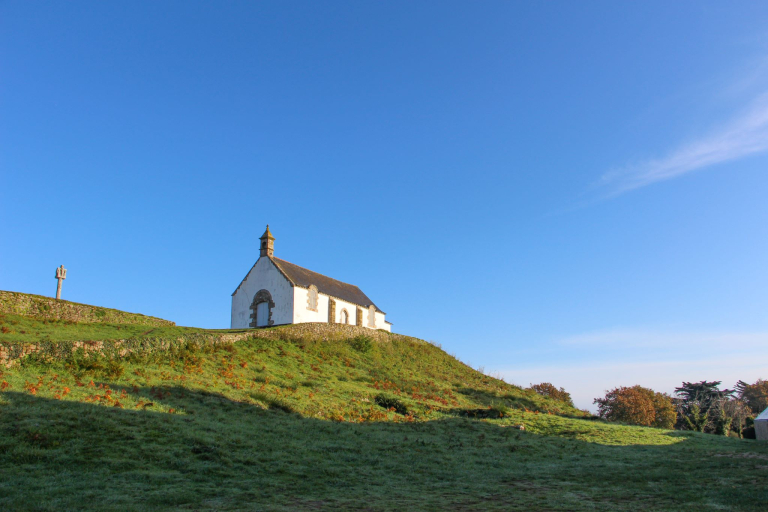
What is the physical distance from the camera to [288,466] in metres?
13.9

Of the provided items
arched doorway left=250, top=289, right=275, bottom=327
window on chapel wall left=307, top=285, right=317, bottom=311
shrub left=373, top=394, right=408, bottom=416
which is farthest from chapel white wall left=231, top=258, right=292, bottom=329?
shrub left=373, top=394, right=408, bottom=416

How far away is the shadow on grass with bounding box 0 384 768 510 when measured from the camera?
9.86 m

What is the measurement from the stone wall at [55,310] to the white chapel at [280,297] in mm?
11151

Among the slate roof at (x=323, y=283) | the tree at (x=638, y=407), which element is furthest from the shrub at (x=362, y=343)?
the tree at (x=638, y=407)

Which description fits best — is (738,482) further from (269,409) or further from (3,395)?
(3,395)

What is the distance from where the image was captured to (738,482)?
11438 mm

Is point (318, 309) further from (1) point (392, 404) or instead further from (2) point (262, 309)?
(1) point (392, 404)

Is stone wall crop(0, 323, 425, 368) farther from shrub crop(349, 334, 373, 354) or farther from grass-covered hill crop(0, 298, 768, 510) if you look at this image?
shrub crop(349, 334, 373, 354)

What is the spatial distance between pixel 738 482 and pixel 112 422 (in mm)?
15958

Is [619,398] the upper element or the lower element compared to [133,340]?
lower

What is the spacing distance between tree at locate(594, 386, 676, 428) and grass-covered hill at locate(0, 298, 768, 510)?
2662cm

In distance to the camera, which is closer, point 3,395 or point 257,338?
point 3,395

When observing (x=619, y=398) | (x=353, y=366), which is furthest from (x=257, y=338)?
(x=619, y=398)

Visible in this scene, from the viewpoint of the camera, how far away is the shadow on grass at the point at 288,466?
388 inches
